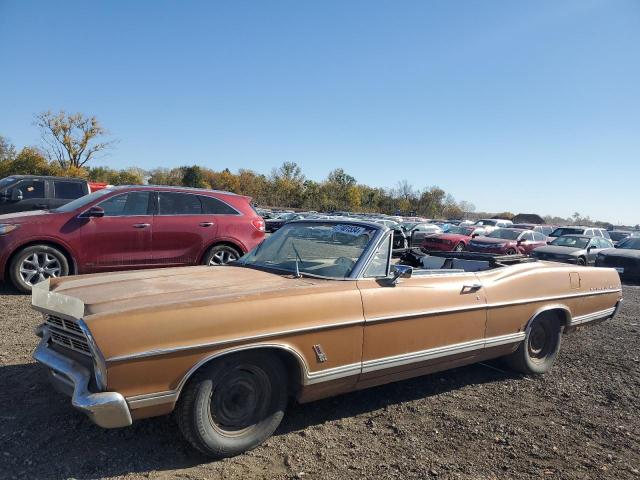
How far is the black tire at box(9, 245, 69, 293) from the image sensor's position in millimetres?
6570

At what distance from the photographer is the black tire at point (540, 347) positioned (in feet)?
15.7

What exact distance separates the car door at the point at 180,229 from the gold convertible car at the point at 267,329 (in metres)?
3.41

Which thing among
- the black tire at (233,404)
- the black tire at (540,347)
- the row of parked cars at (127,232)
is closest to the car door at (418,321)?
the black tire at (233,404)

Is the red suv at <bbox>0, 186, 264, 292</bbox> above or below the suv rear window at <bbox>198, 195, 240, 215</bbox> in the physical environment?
below

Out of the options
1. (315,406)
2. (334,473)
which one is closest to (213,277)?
(315,406)

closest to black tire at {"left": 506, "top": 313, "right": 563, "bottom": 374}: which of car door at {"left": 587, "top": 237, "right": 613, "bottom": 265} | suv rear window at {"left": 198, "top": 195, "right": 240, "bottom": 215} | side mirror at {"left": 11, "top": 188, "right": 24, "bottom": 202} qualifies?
suv rear window at {"left": 198, "top": 195, "right": 240, "bottom": 215}

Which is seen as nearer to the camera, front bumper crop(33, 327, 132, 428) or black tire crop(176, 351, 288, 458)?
front bumper crop(33, 327, 132, 428)

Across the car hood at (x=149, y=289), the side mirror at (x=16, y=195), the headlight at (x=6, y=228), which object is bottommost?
the car hood at (x=149, y=289)

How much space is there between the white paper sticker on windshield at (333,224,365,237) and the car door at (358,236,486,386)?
0.27 meters

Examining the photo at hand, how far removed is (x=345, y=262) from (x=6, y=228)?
5253 mm

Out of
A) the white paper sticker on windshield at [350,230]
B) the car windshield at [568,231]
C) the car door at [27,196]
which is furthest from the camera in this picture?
the car windshield at [568,231]

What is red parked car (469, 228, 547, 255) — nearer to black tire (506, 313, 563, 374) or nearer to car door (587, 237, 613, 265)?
car door (587, 237, 613, 265)

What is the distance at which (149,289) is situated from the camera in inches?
128

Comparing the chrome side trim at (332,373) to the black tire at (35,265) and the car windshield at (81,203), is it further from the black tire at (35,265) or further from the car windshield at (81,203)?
the car windshield at (81,203)
